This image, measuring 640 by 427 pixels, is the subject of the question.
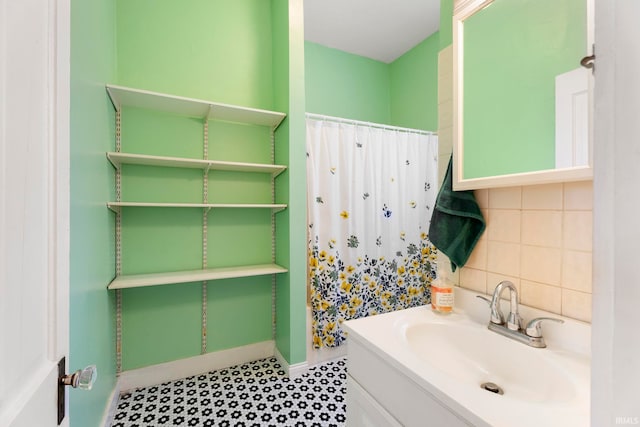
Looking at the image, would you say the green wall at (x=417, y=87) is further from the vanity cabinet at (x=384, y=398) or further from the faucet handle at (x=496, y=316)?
the vanity cabinet at (x=384, y=398)

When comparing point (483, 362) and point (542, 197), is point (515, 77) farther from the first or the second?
point (483, 362)

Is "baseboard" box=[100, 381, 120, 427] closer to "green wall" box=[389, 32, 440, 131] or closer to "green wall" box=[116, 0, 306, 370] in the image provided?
"green wall" box=[116, 0, 306, 370]

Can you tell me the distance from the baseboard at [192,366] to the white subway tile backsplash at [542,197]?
1.89 meters

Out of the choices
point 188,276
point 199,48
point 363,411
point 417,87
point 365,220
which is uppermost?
point 417,87

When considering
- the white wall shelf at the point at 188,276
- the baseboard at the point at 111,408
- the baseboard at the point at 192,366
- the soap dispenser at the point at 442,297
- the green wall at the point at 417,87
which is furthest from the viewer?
the green wall at the point at 417,87

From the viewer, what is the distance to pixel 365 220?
7.22 ft

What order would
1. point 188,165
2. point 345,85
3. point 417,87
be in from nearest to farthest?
1. point 188,165
2. point 417,87
3. point 345,85

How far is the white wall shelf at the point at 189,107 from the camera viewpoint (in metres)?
1.56

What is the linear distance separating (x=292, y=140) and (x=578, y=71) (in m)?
1.43
